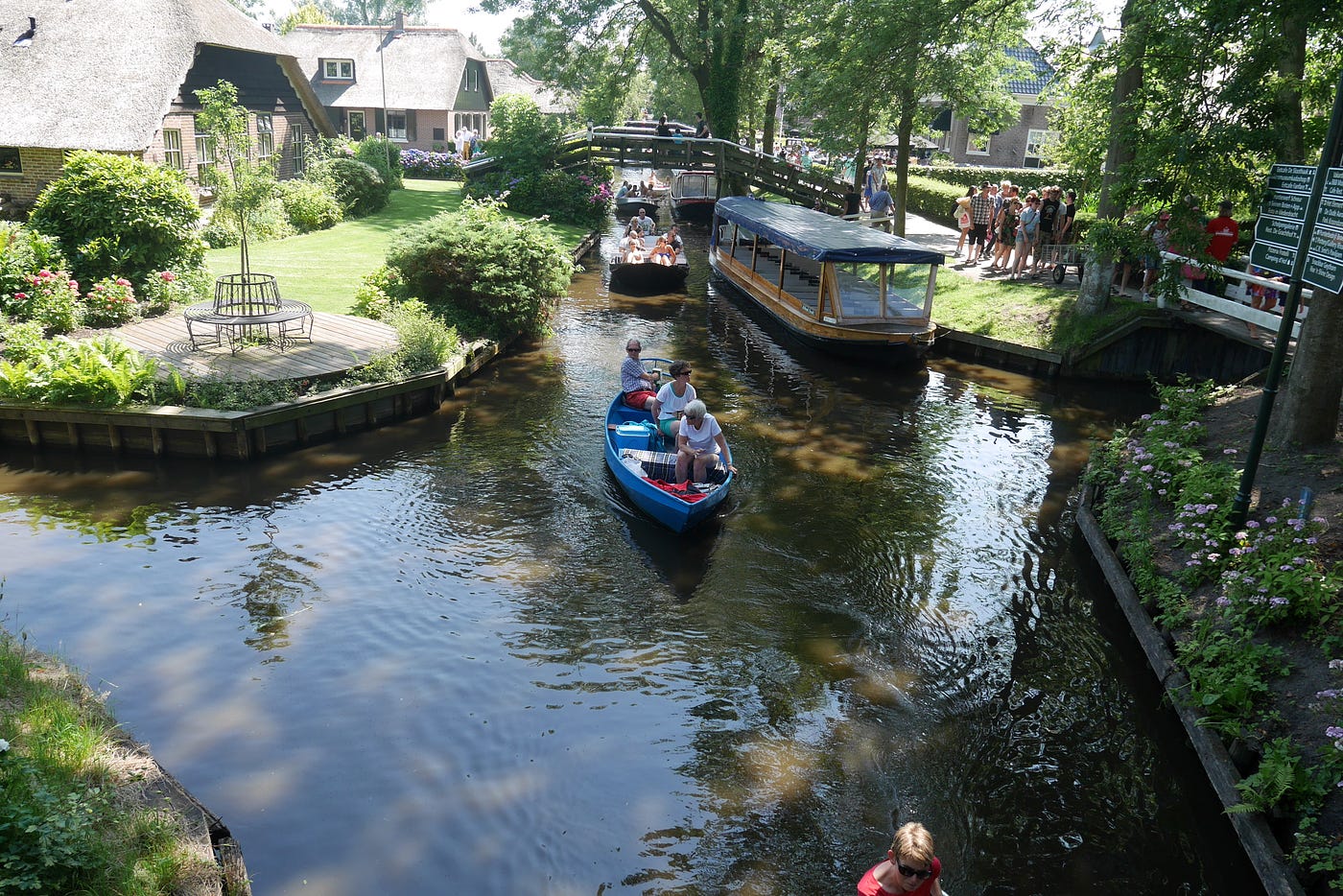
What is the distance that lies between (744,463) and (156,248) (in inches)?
477

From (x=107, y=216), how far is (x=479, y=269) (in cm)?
666

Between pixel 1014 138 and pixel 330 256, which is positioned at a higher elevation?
pixel 1014 138

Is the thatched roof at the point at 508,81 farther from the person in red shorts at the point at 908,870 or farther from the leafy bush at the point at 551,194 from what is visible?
the person in red shorts at the point at 908,870

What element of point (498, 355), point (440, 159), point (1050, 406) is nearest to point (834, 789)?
point (1050, 406)

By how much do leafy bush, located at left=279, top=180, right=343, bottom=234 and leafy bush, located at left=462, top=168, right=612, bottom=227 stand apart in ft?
A: 19.4

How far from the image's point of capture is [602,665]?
8977 millimetres

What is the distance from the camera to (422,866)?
257 inches

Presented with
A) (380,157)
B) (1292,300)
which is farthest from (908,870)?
(380,157)

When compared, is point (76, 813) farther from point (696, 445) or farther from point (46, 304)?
point (46, 304)

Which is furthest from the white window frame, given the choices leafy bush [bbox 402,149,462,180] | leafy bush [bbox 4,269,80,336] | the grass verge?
the grass verge

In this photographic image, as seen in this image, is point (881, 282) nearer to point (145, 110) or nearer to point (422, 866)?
point (422, 866)

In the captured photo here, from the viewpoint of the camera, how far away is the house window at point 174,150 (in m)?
25.4

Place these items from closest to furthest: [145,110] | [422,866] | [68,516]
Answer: [422,866] < [68,516] < [145,110]

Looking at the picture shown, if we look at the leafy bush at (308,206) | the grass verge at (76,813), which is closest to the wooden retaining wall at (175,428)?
the grass verge at (76,813)
